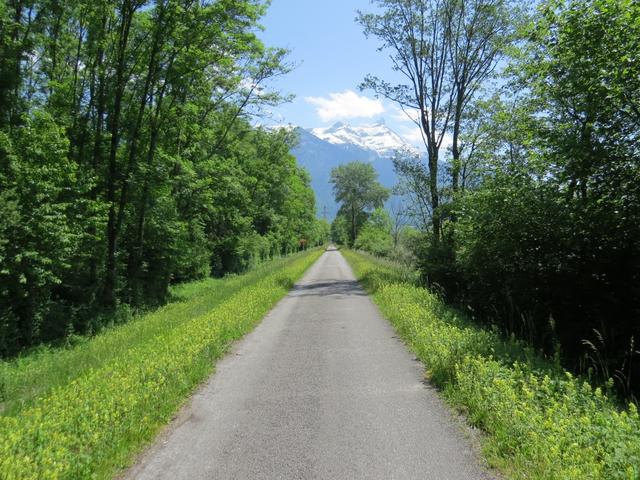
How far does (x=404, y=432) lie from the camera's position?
16.7 feet

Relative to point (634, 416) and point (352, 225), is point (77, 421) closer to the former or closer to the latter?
point (634, 416)

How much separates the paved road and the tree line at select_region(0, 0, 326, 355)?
8.06m

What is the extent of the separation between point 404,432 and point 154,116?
1879 cm

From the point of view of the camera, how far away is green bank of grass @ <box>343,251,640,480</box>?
150 inches

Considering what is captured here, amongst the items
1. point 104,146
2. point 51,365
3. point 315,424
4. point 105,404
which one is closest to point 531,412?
point 315,424

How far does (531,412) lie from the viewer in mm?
4707

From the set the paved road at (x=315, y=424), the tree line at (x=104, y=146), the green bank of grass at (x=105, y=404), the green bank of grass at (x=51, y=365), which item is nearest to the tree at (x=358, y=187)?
the tree line at (x=104, y=146)

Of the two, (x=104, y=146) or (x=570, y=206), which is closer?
(x=570, y=206)

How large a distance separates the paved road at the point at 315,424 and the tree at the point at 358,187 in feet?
256

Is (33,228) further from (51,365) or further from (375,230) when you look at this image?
(375,230)

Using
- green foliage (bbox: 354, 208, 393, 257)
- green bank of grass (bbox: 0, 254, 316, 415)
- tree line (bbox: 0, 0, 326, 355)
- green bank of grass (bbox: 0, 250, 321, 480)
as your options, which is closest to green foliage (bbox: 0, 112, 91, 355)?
tree line (bbox: 0, 0, 326, 355)

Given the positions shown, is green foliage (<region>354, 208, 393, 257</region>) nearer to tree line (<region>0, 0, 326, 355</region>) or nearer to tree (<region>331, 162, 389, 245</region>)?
tree (<region>331, 162, 389, 245</region>)

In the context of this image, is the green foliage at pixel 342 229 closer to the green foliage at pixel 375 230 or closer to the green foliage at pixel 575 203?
the green foliage at pixel 375 230

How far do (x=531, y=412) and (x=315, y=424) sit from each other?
8.12ft
